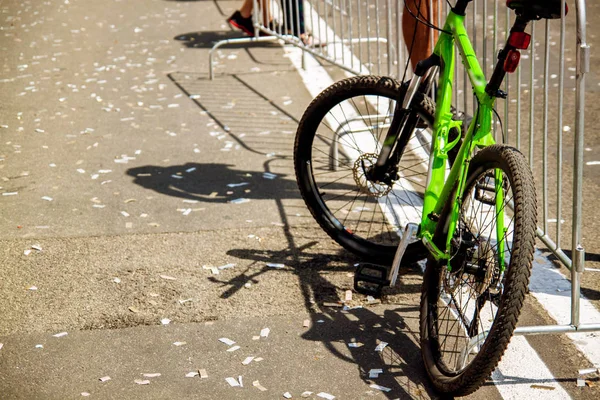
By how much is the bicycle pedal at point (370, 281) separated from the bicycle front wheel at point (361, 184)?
0.66 feet

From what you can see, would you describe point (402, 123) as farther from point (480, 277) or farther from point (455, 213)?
point (480, 277)

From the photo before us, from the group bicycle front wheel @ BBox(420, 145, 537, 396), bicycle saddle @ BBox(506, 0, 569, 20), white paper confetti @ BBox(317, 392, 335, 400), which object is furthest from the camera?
white paper confetti @ BBox(317, 392, 335, 400)

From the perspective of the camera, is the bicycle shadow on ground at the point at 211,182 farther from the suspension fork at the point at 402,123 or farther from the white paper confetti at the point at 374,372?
the white paper confetti at the point at 374,372

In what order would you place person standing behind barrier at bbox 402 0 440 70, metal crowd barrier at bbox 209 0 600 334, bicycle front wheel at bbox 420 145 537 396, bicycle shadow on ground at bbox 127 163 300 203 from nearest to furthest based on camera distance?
1. bicycle front wheel at bbox 420 145 537 396
2. metal crowd barrier at bbox 209 0 600 334
3. person standing behind barrier at bbox 402 0 440 70
4. bicycle shadow on ground at bbox 127 163 300 203

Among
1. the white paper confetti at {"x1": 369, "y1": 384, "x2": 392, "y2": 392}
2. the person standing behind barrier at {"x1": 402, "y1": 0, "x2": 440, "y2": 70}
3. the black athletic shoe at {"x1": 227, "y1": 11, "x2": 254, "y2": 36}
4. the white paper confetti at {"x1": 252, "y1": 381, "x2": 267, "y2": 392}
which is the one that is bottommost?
the white paper confetti at {"x1": 252, "y1": 381, "x2": 267, "y2": 392}

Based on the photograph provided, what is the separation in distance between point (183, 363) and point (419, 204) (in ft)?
8.11

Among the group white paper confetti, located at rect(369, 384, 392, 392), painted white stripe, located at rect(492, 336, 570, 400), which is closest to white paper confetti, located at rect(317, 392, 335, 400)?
white paper confetti, located at rect(369, 384, 392, 392)

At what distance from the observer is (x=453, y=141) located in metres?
4.48

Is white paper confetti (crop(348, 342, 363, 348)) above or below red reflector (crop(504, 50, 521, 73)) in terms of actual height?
below

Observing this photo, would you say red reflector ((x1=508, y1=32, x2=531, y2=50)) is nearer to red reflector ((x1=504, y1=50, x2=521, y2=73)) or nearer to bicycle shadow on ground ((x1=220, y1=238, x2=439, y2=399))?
red reflector ((x1=504, y1=50, x2=521, y2=73))

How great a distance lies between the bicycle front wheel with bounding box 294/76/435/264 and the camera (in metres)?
5.07

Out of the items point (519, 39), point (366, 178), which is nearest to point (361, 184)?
point (366, 178)

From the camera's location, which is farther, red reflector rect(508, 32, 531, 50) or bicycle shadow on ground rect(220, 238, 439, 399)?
bicycle shadow on ground rect(220, 238, 439, 399)

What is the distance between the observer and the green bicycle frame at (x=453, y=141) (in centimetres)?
389
